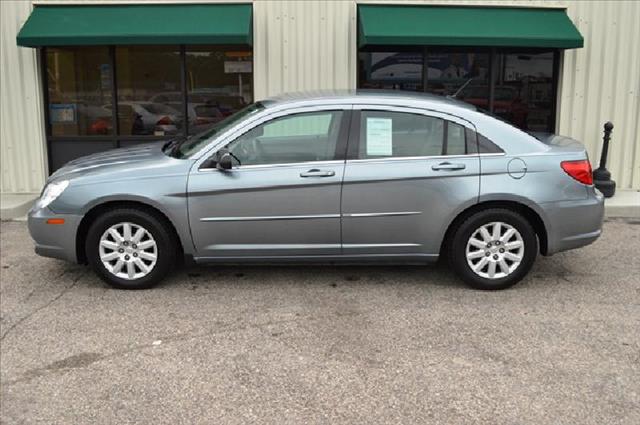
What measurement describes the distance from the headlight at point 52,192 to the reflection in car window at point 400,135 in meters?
2.45

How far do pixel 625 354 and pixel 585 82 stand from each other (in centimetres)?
610

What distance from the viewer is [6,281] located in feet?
18.2

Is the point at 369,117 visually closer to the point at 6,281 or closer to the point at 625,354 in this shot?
the point at 625,354

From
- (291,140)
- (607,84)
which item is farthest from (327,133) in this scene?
(607,84)

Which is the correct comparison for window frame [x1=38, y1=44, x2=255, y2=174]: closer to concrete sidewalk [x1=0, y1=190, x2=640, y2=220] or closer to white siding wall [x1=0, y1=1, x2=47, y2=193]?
white siding wall [x1=0, y1=1, x2=47, y2=193]

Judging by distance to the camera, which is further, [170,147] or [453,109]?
[170,147]

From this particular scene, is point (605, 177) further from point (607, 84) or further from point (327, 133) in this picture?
point (327, 133)

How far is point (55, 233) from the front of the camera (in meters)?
5.14

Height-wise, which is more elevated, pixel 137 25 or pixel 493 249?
pixel 137 25

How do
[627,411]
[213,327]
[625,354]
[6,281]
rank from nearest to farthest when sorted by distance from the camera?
[627,411], [625,354], [213,327], [6,281]

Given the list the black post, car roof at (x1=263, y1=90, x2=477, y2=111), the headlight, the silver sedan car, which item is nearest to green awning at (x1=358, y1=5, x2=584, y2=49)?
the black post

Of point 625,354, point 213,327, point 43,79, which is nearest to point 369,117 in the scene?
point 213,327

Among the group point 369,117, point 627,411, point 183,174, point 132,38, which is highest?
point 132,38

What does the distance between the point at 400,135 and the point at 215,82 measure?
4.77 meters
